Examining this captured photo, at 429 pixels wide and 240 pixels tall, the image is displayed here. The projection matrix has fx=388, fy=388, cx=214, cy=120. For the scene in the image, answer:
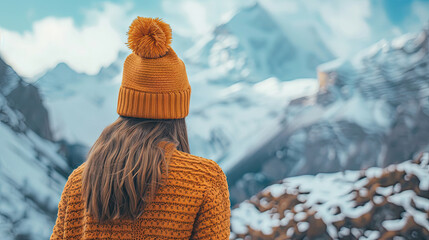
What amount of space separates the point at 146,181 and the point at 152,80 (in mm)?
184

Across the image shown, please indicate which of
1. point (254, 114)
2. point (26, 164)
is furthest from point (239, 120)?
point (26, 164)

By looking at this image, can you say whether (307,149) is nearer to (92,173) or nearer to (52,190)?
(52,190)

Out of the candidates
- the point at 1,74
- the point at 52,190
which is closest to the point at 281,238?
the point at 52,190

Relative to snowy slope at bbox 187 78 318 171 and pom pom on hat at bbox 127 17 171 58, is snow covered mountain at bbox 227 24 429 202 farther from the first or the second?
pom pom on hat at bbox 127 17 171 58

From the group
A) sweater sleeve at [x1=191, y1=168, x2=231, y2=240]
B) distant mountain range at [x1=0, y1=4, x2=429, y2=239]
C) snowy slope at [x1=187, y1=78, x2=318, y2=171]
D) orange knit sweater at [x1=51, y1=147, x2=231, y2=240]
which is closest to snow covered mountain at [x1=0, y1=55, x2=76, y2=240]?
distant mountain range at [x1=0, y1=4, x2=429, y2=239]

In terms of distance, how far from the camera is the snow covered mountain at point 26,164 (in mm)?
1487

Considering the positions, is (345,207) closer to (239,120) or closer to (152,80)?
(239,120)

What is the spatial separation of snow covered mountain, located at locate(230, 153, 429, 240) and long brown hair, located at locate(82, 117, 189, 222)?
3.53 feet

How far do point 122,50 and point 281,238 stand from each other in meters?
1.25

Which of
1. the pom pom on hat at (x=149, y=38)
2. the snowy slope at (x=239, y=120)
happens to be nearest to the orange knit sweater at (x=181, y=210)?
the pom pom on hat at (x=149, y=38)

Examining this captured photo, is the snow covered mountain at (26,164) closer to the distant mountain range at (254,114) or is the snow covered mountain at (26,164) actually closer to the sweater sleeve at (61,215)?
the distant mountain range at (254,114)

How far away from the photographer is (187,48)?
224cm

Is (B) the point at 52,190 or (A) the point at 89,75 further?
(A) the point at 89,75

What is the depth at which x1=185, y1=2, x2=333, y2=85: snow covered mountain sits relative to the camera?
2.18m
